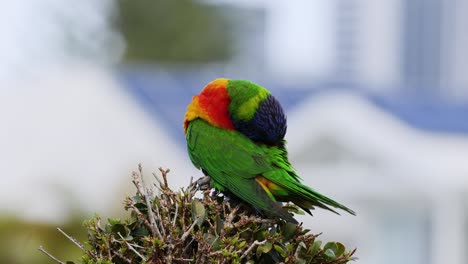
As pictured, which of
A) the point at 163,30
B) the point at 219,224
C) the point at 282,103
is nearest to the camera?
the point at 219,224

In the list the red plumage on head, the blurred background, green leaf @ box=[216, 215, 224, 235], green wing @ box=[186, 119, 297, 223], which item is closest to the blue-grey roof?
the blurred background

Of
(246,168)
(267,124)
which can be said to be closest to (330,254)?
(246,168)

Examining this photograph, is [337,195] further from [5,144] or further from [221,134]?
[221,134]

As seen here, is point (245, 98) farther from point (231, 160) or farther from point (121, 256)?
point (121, 256)

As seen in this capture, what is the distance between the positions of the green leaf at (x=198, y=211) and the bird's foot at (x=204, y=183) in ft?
0.95

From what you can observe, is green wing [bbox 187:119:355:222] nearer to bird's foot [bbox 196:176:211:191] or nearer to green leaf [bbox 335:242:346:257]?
bird's foot [bbox 196:176:211:191]

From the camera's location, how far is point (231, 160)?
12.4 ft

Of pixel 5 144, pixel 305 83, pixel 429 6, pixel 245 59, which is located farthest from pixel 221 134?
pixel 429 6

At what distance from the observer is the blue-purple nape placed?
378cm

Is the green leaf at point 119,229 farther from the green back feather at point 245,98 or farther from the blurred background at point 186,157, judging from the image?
the blurred background at point 186,157

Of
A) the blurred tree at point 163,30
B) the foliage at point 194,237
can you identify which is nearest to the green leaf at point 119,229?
the foliage at point 194,237

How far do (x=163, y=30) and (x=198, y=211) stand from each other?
3874 centimetres

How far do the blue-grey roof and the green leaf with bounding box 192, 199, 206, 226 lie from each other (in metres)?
12.8

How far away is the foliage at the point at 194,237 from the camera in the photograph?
127 inches
